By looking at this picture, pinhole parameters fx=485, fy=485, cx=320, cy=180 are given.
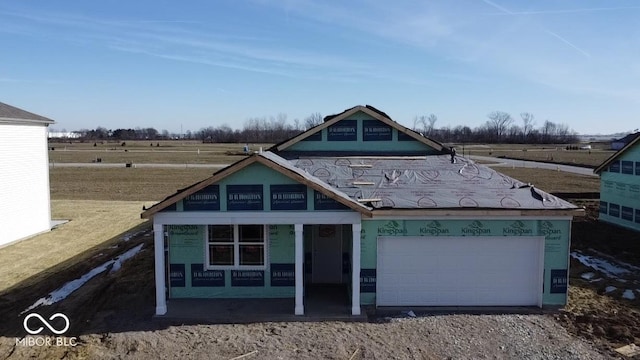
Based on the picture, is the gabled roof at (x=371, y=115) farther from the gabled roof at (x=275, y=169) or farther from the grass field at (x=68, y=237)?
the grass field at (x=68, y=237)

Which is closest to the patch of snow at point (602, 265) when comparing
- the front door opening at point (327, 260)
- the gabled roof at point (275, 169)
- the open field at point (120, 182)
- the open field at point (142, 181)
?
the front door opening at point (327, 260)

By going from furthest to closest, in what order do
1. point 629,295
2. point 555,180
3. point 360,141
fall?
point 555,180 < point 360,141 < point 629,295

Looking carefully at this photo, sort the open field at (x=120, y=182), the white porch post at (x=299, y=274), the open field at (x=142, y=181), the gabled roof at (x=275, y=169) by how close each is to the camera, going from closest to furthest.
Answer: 1. the gabled roof at (x=275, y=169)
2. the white porch post at (x=299, y=274)
3. the open field at (x=120, y=182)
4. the open field at (x=142, y=181)

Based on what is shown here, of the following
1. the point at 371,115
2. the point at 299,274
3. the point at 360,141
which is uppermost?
the point at 371,115

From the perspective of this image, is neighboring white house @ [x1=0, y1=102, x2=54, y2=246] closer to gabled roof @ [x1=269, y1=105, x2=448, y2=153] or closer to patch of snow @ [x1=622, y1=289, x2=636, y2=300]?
gabled roof @ [x1=269, y1=105, x2=448, y2=153]

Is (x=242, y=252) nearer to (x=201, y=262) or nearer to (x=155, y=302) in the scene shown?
(x=201, y=262)

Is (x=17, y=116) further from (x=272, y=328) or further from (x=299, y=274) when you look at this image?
(x=272, y=328)

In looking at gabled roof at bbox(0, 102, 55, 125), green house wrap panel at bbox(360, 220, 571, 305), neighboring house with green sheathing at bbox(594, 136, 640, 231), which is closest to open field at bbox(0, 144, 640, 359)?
green house wrap panel at bbox(360, 220, 571, 305)

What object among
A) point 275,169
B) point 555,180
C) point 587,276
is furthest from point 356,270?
point 555,180
